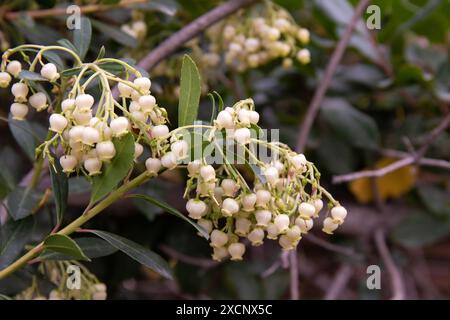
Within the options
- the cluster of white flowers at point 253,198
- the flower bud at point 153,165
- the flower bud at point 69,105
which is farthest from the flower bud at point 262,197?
the flower bud at point 69,105

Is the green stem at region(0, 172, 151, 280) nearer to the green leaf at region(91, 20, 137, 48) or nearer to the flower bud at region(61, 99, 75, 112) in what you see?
the flower bud at region(61, 99, 75, 112)

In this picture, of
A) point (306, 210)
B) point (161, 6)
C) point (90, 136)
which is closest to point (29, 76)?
A: point (90, 136)

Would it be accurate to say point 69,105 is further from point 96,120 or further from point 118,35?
point 118,35

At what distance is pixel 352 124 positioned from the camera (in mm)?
1413

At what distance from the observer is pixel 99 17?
1.25m

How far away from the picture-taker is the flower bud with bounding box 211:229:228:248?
0.71 meters

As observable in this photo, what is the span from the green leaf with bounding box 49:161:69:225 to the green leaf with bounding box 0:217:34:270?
4.7 inches

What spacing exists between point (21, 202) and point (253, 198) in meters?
0.37

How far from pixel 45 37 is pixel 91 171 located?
0.55 m

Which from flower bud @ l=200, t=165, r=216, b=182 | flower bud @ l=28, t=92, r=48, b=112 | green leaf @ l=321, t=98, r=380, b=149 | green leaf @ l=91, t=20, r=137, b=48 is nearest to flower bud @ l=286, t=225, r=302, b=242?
flower bud @ l=200, t=165, r=216, b=182

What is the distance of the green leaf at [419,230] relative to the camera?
1.50 meters
